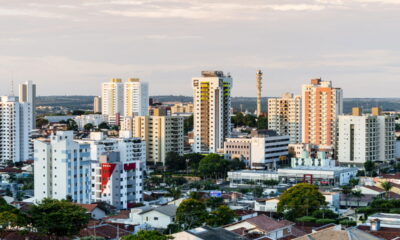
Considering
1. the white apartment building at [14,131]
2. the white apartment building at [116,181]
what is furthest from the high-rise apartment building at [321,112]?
the white apartment building at [116,181]

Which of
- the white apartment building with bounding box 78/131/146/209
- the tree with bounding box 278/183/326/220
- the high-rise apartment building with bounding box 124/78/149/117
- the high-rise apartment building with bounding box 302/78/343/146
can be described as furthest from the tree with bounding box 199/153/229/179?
the high-rise apartment building with bounding box 124/78/149/117

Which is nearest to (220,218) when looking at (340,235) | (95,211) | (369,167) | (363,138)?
(95,211)

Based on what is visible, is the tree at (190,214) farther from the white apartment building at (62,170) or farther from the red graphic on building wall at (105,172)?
the red graphic on building wall at (105,172)

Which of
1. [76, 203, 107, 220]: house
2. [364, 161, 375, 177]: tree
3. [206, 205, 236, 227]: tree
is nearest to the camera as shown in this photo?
[206, 205, 236, 227]: tree

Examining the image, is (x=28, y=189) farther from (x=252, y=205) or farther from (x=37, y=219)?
(x=37, y=219)

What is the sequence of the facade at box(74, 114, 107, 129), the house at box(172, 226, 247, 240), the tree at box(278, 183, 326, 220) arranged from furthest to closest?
the facade at box(74, 114, 107, 129), the tree at box(278, 183, 326, 220), the house at box(172, 226, 247, 240)

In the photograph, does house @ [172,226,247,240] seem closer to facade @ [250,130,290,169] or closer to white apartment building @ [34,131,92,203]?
white apartment building @ [34,131,92,203]

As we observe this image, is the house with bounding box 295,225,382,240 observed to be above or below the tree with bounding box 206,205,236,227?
above
